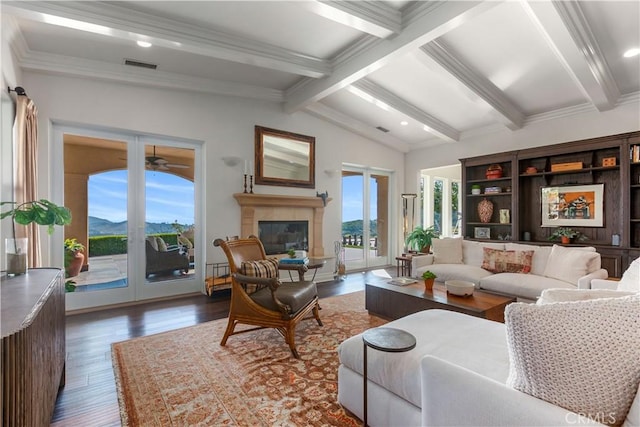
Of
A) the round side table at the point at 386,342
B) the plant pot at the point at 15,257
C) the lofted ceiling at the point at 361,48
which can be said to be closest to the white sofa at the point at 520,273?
the lofted ceiling at the point at 361,48

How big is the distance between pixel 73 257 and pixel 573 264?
5.99m

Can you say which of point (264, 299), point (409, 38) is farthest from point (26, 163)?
point (409, 38)

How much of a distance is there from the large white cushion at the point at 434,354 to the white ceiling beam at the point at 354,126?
15.0 feet

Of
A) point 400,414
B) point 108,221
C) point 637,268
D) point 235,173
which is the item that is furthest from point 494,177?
point 108,221

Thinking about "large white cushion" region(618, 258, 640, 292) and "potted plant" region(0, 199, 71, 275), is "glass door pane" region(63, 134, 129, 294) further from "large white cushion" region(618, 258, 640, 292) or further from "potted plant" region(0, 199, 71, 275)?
"large white cushion" region(618, 258, 640, 292)

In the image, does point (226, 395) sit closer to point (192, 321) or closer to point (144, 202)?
point (192, 321)

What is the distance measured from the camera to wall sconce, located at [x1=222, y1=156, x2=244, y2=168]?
4.72 metres

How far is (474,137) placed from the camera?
606 centimetres

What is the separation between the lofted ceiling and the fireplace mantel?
62.9 inches

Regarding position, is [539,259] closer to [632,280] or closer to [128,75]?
[632,280]

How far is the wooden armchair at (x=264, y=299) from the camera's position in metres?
2.58

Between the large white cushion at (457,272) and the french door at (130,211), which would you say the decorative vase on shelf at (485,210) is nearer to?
the large white cushion at (457,272)

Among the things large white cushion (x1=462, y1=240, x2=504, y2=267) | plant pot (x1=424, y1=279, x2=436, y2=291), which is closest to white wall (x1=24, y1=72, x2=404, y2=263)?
large white cushion (x1=462, y1=240, x2=504, y2=267)

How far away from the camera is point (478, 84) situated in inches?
167
